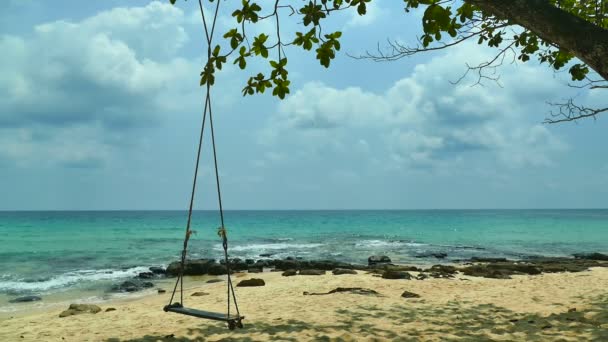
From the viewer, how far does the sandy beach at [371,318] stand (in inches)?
286

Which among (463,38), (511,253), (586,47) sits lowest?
(511,253)

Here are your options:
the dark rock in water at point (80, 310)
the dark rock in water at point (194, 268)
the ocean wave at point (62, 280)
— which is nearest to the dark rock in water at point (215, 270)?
the dark rock in water at point (194, 268)

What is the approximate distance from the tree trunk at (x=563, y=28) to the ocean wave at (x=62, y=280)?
1721 cm

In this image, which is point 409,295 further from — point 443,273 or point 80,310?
point 80,310

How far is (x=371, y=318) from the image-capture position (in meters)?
8.33

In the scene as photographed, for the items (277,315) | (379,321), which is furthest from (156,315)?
(379,321)

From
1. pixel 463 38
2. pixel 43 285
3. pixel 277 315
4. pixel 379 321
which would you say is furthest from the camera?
pixel 43 285

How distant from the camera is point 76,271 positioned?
22.1 metres

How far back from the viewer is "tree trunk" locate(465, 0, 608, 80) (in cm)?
462

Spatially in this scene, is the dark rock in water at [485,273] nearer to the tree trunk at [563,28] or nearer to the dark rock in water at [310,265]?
the dark rock in water at [310,265]

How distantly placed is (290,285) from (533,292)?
21.4 ft

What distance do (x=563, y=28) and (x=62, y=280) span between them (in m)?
19.8

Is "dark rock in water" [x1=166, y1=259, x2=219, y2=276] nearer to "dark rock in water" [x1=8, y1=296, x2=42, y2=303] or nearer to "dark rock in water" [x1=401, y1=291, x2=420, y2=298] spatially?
"dark rock in water" [x1=8, y1=296, x2=42, y2=303]

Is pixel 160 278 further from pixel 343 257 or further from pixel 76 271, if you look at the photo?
pixel 343 257
